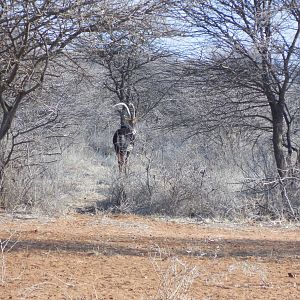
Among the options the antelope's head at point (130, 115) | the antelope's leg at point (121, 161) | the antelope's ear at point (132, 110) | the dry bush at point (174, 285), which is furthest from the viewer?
the antelope's ear at point (132, 110)

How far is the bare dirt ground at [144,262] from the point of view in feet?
19.9

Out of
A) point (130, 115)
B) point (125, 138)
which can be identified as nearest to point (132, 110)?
point (130, 115)

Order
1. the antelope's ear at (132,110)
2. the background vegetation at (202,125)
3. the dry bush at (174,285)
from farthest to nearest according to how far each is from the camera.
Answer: the antelope's ear at (132,110) < the background vegetation at (202,125) < the dry bush at (174,285)

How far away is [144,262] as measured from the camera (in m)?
7.67

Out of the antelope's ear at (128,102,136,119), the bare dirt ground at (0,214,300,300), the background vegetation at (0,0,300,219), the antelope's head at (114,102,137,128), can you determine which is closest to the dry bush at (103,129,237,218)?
the background vegetation at (0,0,300,219)

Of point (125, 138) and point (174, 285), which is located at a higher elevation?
point (125, 138)

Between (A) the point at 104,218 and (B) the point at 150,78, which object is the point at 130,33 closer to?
(A) the point at 104,218

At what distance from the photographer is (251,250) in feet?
29.1

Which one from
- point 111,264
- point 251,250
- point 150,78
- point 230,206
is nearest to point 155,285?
point 111,264

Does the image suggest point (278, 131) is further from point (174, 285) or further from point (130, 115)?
point (174, 285)

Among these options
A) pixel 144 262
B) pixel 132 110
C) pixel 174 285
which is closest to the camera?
pixel 174 285

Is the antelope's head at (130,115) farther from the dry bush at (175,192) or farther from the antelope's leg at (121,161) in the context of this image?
the dry bush at (175,192)

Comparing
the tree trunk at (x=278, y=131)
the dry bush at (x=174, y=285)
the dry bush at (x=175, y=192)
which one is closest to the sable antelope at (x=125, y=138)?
Result: the dry bush at (x=175, y=192)

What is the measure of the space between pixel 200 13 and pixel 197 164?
3.50 meters
